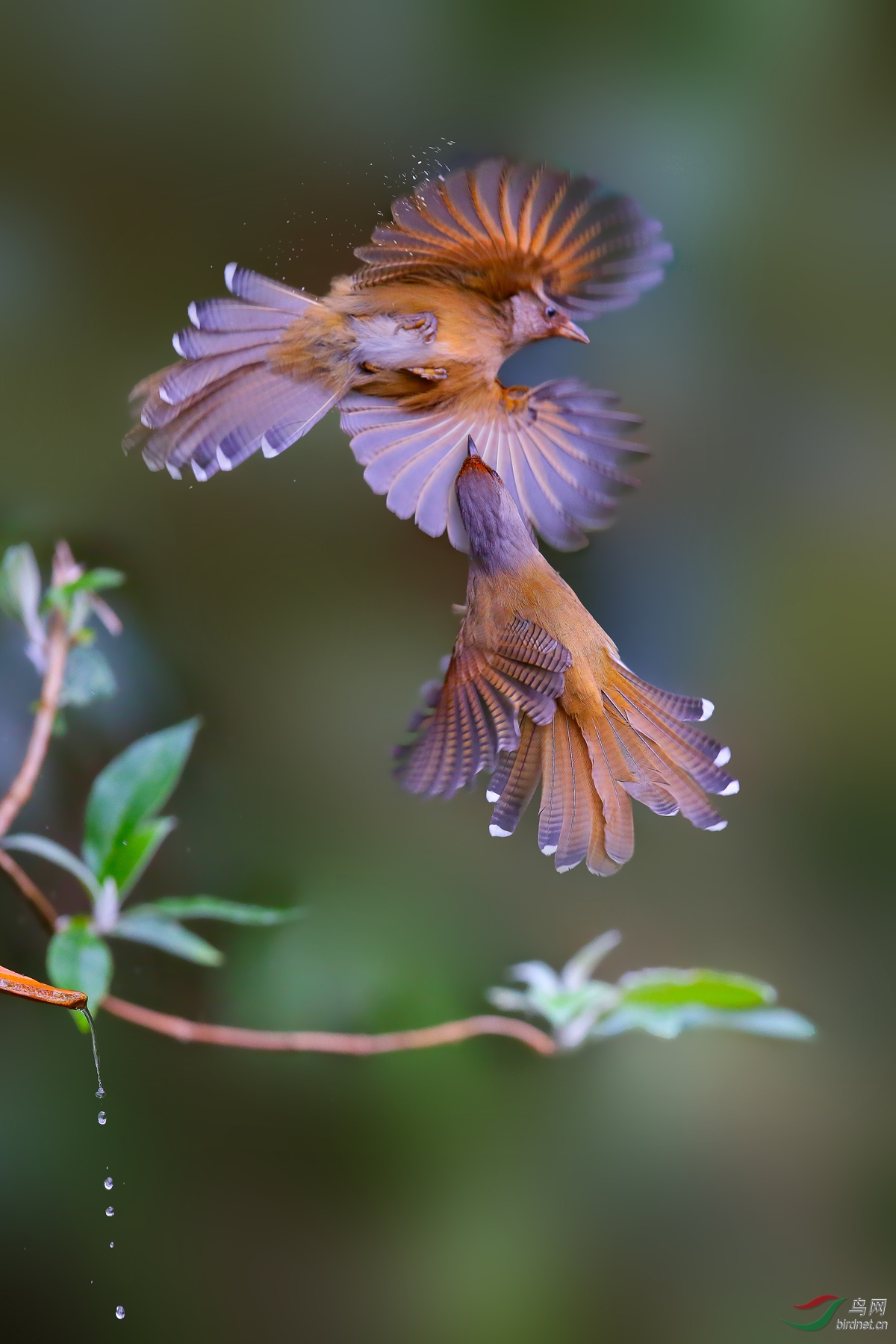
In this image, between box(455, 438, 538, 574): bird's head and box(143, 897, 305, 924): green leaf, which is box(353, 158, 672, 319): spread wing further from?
box(143, 897, 305, 924): green leaf

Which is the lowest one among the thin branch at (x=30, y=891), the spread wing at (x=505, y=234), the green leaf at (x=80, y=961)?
the green leaf at (x=80, y=961)

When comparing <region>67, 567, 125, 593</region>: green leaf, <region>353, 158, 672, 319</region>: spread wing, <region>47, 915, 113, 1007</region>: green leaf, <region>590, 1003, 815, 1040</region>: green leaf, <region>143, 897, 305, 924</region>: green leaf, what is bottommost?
<region>590, 1003, 815, 1040</region>: green leaf

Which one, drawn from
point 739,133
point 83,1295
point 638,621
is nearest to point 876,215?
point 739,133

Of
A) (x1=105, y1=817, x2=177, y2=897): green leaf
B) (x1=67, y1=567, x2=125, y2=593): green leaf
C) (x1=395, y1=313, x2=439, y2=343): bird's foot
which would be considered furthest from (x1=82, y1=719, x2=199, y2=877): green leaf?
(x1=395, y1=313, x2=439, y2=343): bird's foot

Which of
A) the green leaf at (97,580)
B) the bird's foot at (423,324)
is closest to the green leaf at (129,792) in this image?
the green leaf at (97,580)

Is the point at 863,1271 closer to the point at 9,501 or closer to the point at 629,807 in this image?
the point at 629,807

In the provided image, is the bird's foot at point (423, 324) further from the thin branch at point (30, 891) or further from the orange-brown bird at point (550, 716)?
the thin branch at point (30, 891)
